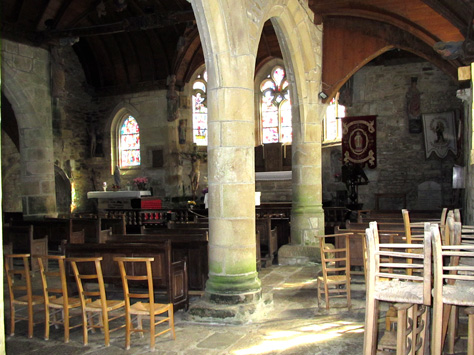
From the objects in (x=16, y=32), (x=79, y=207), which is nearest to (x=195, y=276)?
(x=16, y=32)

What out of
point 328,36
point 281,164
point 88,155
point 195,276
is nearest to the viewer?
point 195,276

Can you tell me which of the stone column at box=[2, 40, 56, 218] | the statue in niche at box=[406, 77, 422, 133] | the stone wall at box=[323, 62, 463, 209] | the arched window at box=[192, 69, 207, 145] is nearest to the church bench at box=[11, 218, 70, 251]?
the stone column at box=[2, 40, 56, 218]

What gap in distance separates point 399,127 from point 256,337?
11001 millimetres

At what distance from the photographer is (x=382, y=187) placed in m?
14.2

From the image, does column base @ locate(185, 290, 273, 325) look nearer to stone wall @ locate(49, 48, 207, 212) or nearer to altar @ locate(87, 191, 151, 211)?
altar @ locate(87, 191, 151, 211)

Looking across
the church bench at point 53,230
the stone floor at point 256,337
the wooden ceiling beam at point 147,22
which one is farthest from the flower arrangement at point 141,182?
the stone floor at point 256,337

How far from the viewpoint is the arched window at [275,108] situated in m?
16.5

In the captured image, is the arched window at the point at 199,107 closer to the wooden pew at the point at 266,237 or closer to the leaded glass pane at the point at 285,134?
the leaded glass pane at the point at 285,134

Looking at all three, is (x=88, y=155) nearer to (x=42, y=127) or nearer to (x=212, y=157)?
(x=42, y=127)

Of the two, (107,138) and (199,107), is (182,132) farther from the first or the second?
(107,138)

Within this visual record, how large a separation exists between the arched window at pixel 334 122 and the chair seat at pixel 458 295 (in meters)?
12.4

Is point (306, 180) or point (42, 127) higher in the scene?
point (42, 127)

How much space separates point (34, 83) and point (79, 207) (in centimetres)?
648

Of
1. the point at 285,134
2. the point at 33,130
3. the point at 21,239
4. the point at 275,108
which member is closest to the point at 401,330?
the point at 21,239
